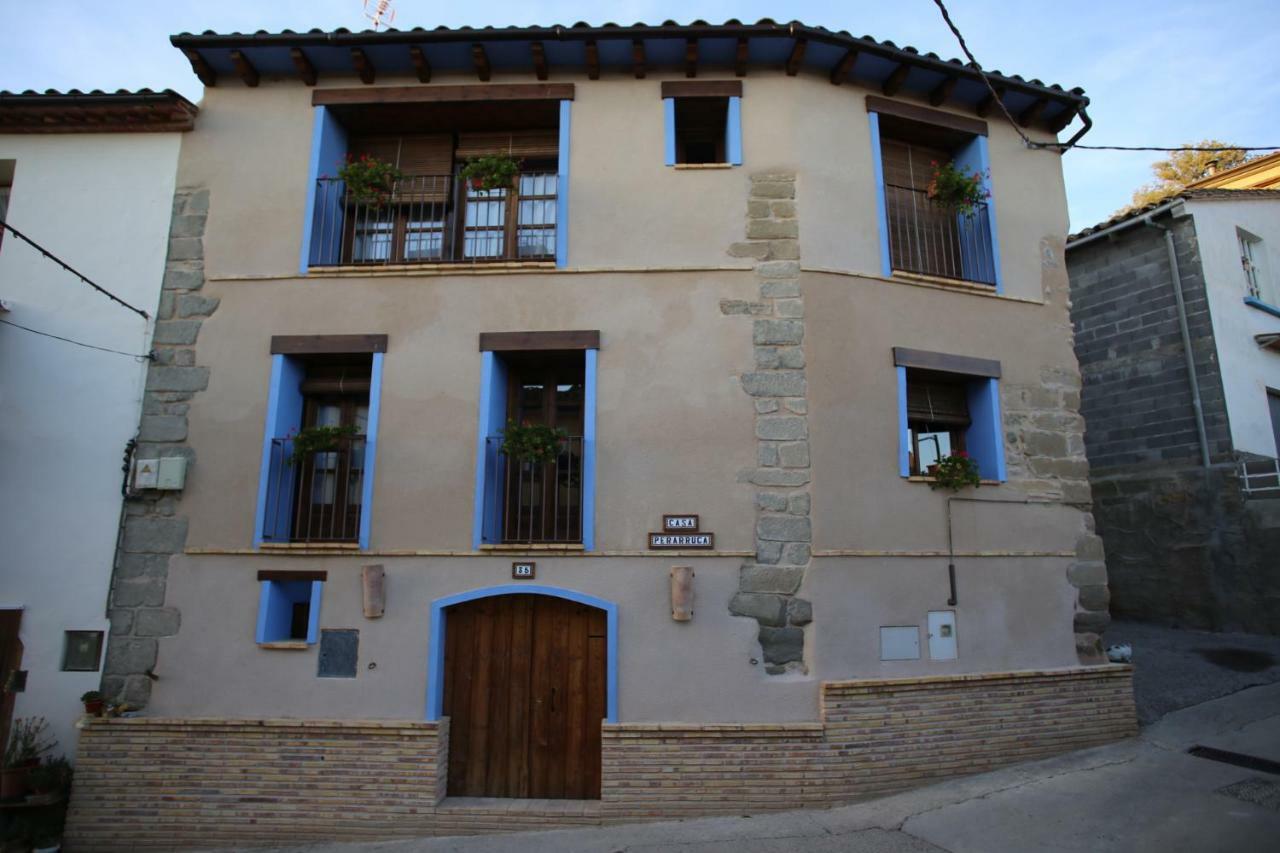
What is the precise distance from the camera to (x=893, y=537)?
23.5ft

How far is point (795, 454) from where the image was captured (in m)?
7.09

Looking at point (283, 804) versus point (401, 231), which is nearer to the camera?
point (283, 804)

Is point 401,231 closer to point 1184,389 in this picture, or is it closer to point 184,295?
point 184,295

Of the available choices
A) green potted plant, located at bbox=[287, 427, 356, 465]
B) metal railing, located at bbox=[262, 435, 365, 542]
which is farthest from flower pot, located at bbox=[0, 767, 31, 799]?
green potted plant, located at bbox=[287, 427, 356, 465]

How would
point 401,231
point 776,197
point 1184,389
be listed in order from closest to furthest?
1. point 776,197
2. point 401,231
3. point 1184,389

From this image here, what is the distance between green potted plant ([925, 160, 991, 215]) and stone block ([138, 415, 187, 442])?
8043 millimetres

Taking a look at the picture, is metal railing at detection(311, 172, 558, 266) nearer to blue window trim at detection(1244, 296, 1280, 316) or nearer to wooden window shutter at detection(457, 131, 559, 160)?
wooden window shutter at detection(457, 131, 559, 160)

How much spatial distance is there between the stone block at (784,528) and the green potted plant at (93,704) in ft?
20.0

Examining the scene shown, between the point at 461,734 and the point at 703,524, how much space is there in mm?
2939

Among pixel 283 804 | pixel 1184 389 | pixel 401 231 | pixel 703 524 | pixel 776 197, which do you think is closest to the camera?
pixel 283 804

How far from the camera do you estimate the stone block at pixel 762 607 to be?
6820mm

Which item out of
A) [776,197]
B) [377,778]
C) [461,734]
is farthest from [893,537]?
[377,778]

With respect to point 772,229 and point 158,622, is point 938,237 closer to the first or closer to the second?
point 772,229

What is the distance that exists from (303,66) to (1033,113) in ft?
26.3
